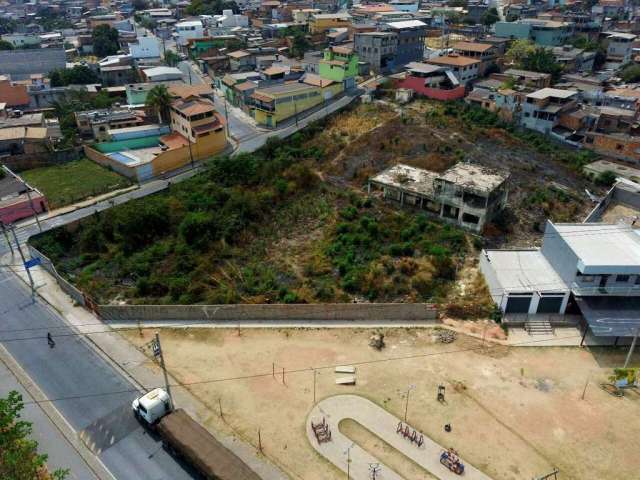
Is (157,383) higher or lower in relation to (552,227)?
lower

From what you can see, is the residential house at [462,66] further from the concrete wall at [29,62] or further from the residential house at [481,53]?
the concrete wall at [29,62]

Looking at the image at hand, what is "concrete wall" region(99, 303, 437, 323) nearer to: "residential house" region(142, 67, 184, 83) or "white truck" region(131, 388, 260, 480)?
"white truck" region(131, 388, 260, 480)

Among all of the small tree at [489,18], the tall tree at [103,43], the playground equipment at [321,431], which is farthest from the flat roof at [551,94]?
the tall tree at [103,43]

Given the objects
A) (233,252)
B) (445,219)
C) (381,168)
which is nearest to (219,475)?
(233,252)

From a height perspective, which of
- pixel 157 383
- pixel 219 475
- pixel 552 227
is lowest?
pixel 157 383

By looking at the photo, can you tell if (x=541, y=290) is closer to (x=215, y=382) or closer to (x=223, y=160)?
(x=215, y=382)

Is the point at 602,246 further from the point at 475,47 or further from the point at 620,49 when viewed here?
the point at 620,49
